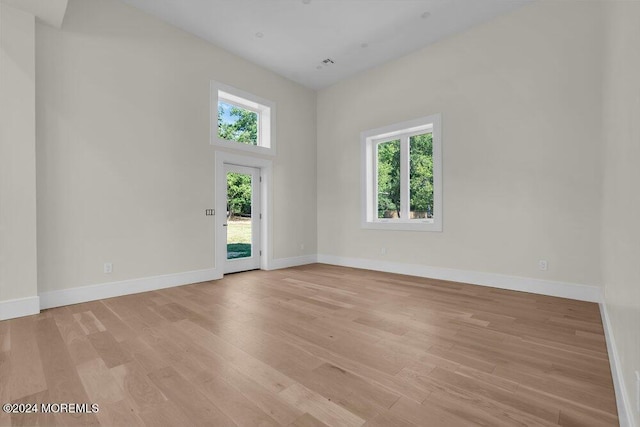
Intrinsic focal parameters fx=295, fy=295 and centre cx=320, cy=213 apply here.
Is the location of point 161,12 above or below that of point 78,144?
above

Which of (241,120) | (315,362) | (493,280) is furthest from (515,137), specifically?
(241,120)

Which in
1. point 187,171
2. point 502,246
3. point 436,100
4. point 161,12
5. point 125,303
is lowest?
point 125,303

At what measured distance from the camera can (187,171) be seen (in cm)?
453

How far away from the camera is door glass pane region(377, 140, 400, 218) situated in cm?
550

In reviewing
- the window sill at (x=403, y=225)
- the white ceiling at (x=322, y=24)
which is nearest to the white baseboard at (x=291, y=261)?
the window sill at (x=403, y=225)

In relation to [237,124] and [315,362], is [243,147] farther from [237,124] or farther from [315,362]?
[315,362]

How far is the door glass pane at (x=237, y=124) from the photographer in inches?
206

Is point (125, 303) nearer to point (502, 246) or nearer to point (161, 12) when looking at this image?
point (161, 12)

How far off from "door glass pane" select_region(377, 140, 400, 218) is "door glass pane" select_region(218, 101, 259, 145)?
8.18 feet

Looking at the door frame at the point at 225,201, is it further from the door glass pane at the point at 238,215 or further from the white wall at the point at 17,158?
the white wall at the point at 17,158

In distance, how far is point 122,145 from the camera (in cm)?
389

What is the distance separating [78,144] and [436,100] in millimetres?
5079

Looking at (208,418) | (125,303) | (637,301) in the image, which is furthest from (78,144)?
(637,301)

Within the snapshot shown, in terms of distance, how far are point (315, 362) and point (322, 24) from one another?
4.49m
